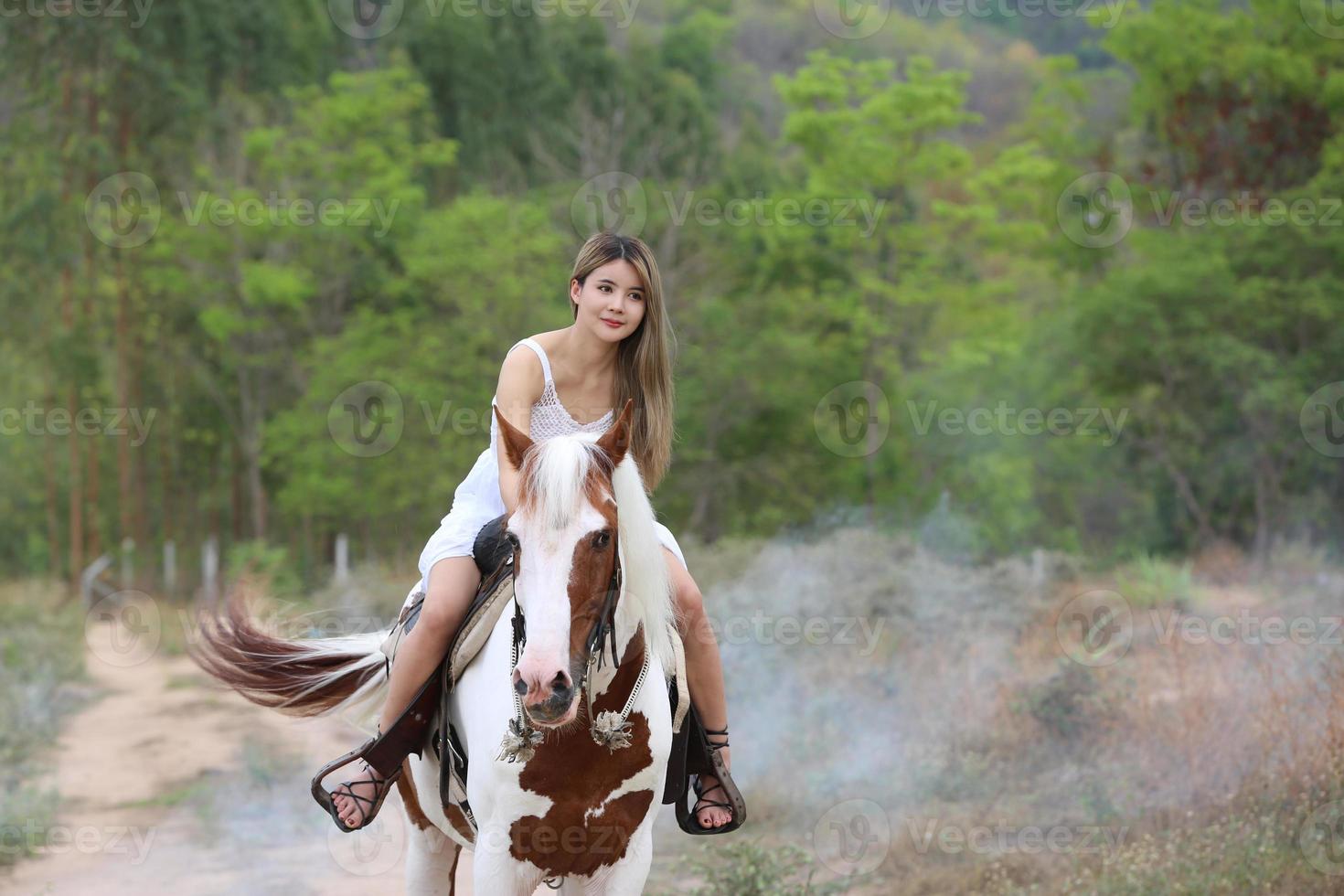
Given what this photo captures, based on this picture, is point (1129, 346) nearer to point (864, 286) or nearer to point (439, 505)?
point (864, 286)

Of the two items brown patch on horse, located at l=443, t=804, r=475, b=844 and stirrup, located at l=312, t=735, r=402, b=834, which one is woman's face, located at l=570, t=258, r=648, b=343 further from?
brown patch on horse, located at l=443, t=804, r=475, b=844

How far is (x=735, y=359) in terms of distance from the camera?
23438mm

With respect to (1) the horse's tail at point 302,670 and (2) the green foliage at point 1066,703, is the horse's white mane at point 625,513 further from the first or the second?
(2) the green foliage at point 1066,703

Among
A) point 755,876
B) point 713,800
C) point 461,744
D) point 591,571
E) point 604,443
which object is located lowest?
point 755,876

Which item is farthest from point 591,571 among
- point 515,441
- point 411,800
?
point 411,800

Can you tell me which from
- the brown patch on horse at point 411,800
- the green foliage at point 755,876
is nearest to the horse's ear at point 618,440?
the brown patch on horse at point 411,800

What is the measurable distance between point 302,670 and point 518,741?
1.94m

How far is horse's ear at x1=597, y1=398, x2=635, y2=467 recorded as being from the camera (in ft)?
11.3

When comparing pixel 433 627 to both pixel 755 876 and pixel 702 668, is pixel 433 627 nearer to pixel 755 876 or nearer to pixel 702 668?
pixel 702 668

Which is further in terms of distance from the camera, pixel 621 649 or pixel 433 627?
pixel 433 627

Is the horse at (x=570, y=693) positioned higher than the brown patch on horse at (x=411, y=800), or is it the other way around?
the horse at (x=570, y=693)

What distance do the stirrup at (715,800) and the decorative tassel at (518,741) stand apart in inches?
37.2

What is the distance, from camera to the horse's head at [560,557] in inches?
122

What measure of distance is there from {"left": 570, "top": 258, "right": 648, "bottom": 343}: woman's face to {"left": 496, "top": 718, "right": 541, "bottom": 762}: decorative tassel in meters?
1.27
